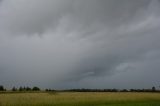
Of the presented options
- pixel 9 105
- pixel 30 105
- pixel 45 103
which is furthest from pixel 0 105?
pixel 45 103

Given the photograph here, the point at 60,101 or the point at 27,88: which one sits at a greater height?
the point at 27,88

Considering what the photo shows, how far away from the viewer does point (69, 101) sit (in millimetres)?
50250

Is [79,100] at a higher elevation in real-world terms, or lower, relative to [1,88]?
lower

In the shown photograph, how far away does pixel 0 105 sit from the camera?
40406 millimetres

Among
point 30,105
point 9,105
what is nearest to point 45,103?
point 30,105

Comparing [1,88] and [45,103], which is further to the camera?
[1,88]

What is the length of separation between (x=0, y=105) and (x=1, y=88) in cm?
7658

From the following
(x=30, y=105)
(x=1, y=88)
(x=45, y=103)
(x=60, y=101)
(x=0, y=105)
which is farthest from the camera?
(x=1, y=88)

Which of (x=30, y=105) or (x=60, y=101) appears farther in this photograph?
(x=60, y=101)

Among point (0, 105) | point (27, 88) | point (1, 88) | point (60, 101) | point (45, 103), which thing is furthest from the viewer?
point (27, 88)

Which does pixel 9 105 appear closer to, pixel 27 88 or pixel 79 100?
pixel 79 100

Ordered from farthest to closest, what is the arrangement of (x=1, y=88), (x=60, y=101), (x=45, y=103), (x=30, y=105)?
(x=1, y=88)
(x=60, y=101)
(x=45, y=103)
(x=30, y=105)

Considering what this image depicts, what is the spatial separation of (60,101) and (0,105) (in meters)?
11.8

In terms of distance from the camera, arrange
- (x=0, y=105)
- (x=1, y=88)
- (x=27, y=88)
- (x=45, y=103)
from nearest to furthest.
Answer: (x=0, y=105) → (x=45, y=103) → (x=1, y=88) → (x=27, y=88)
